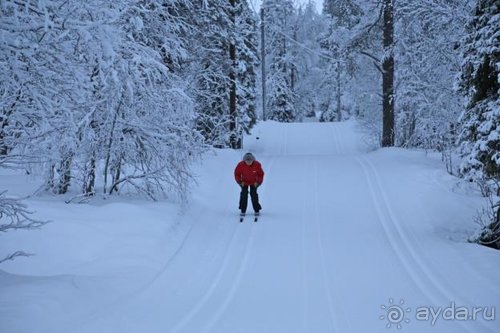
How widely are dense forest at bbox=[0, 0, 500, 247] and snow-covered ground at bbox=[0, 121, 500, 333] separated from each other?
3.25ft

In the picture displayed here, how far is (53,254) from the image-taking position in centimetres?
918

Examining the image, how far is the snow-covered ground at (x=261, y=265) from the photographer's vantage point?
6914mm

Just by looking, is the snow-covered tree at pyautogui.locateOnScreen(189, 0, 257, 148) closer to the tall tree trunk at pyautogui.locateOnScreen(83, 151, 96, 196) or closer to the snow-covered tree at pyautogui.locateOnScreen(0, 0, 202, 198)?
the snow-covered tree at pyautogui.locateOnScreen(0, 0, 202, 198)

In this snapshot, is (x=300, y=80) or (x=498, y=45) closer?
(x=498, y=45)

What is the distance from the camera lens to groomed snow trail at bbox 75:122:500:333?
22.9 ft

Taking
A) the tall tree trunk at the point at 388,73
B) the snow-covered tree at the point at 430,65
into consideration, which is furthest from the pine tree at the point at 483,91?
the tall tree trunk at the point at 388,73

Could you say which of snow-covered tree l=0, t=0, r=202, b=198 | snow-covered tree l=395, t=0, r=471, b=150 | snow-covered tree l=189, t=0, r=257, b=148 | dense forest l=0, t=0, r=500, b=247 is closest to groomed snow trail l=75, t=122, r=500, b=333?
dense forest l=0, t=0, r=500, b=247

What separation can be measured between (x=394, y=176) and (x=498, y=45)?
25.8 feet

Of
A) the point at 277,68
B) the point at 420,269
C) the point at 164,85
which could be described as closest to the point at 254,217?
the point at 164,85

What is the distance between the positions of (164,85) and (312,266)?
689 centimetres

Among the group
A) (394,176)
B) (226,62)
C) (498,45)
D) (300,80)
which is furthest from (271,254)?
(300,80)

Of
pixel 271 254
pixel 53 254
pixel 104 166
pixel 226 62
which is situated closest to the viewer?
pixel 53 254

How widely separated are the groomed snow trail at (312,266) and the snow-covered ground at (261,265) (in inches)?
1.3

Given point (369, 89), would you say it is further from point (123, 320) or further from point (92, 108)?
point (123, 320)
